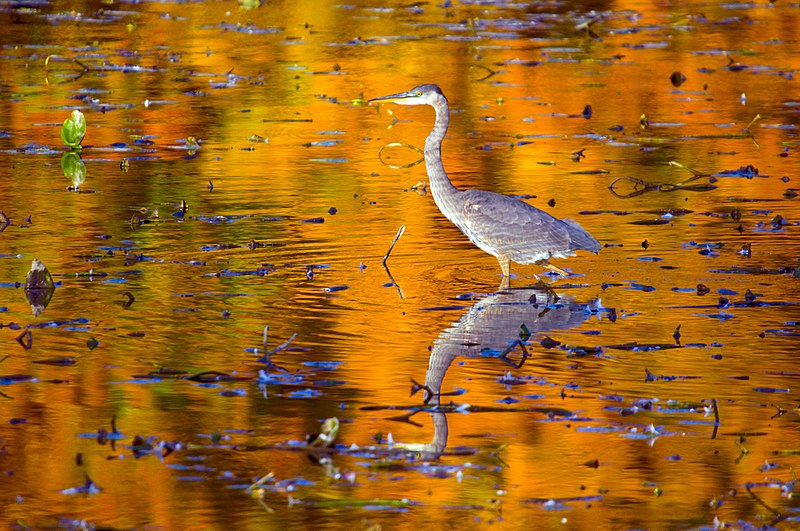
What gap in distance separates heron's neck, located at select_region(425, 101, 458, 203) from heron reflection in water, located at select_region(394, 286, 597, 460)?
3.77 ft

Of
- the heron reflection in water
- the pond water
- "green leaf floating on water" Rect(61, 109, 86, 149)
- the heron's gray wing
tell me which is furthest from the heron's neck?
"green leaf floating on water" Rect(61, 109, 86, 149)

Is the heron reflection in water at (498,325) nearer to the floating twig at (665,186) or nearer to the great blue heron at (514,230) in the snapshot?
the great blue heron at (514,230)

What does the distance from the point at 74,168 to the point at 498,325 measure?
7.02 metres

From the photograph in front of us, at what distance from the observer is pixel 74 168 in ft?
50.8

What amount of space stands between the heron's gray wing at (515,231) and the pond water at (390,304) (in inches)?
13.8

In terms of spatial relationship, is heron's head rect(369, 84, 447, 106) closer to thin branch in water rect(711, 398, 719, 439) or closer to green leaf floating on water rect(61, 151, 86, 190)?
green leaf floating on water rect(61, 151, 86, 190)

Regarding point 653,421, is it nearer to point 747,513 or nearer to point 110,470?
point 747,513

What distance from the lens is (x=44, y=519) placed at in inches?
261

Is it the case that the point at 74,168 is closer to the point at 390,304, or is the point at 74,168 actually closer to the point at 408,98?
the point at 408,98

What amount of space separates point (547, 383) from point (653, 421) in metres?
0.86

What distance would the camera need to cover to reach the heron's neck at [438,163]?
1175cm

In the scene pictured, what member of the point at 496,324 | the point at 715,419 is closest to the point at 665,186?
the point at 496,324

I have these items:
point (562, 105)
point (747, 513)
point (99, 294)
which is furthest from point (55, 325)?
point (562, 105)

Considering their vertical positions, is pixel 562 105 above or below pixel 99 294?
below
